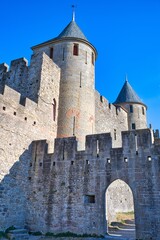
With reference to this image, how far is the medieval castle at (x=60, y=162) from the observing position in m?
9.41

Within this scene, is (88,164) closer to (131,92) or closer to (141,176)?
(141,176)

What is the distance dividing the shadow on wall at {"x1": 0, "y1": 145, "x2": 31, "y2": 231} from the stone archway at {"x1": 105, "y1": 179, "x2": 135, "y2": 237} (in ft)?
16.7

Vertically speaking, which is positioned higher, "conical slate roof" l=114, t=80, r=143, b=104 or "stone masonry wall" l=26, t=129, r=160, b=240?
"conical slate roof" l=114, t=80, r=143, b=104

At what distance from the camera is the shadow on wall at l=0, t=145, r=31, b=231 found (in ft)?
32.4

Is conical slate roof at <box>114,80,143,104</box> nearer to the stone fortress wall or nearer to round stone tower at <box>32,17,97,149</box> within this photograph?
round stone tower at <box>32,17,97,149</box>

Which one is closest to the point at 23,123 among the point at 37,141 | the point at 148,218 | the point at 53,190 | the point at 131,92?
the point at 37,141

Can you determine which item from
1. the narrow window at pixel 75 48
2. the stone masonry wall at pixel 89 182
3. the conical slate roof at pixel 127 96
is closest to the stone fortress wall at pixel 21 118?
the stone masonry wall at pixel 89 182

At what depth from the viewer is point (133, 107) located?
25.9 m

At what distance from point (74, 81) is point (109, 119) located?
6999 millimetres

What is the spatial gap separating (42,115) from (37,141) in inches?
65.0

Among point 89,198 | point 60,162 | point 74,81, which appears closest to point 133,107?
point 74,81

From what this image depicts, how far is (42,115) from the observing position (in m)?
12.9

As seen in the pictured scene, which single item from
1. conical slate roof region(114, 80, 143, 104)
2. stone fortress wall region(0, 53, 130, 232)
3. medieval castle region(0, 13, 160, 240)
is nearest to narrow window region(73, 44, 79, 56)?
stone fortress wall region(0, 53, 130, 232)

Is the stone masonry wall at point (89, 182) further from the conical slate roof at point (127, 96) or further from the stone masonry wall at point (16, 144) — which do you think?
A: the conical slate roof at point (127, 96)
